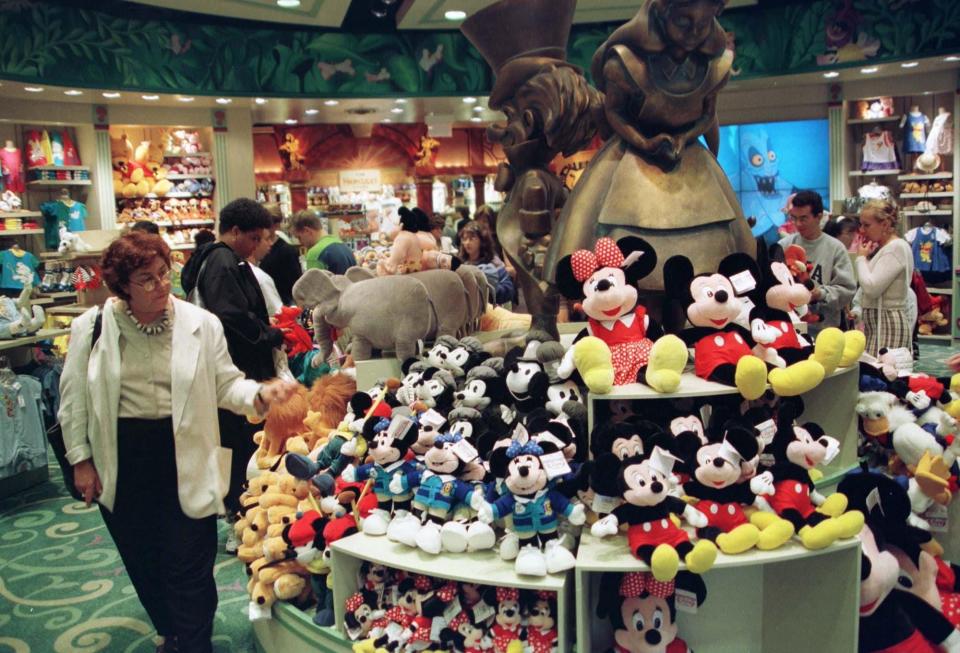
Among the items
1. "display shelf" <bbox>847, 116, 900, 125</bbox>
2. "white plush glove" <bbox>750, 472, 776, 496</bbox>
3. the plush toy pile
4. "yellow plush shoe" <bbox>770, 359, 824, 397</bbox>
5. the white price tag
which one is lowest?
the plush toy pile

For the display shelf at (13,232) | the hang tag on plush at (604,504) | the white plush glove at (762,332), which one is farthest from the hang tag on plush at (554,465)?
the display shelf at (13,232)

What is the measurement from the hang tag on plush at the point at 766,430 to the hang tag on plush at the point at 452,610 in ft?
3.33

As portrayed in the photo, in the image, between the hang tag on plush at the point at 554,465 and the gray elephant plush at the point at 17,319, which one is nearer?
the hang tag on plush at the point at 554,465

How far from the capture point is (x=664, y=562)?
6.64 ft

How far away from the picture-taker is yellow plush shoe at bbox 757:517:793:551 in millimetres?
2125

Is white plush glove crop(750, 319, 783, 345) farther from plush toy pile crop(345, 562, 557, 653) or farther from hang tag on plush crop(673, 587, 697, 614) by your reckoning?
plush toy pile crop(345, 562, 557, 653)

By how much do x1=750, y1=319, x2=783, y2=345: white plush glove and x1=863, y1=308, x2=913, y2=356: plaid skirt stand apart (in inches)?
129

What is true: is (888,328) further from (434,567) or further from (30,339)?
(30,339)

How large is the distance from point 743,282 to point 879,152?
319 inches

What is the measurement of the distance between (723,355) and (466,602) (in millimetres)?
1075

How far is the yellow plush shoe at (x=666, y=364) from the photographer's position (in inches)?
90.1

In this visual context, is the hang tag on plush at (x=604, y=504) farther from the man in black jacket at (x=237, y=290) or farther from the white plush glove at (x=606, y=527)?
the man in black jacket at (x=237, y=290)

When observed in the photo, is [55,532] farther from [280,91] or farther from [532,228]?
[280,91]

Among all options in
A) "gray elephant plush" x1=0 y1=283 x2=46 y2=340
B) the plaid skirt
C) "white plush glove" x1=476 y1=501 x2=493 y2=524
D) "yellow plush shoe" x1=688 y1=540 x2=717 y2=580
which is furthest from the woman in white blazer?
the plaid skirt
